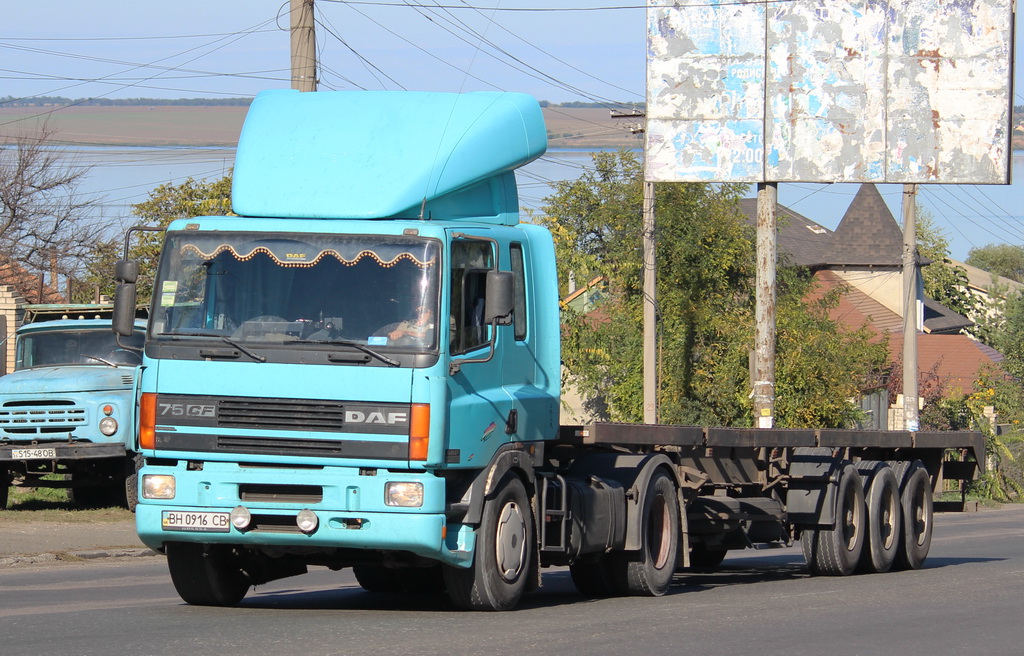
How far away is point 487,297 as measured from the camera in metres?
9.42

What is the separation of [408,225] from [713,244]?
29645 mm

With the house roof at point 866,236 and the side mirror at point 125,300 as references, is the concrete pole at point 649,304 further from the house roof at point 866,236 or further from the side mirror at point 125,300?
the house roof at point 866,236

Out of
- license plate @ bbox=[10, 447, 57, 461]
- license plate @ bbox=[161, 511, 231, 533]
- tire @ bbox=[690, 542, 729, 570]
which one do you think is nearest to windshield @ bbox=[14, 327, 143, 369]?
license plate @ bbox=[10, 447, 57, 461]

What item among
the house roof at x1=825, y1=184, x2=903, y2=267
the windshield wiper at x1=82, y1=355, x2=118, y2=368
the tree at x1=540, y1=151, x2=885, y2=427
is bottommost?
the windshield wiper at x1=82, y1=355, x2=118, y2=368

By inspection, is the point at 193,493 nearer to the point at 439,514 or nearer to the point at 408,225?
the point at 439,514

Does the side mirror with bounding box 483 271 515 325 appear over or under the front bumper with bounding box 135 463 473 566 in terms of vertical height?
over

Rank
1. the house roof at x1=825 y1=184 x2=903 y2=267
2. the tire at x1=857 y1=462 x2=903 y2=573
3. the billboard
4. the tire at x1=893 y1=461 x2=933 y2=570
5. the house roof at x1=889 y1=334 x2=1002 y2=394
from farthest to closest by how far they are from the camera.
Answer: the house roof at x1=825 y1=184 x2=903 y2=267, the house roof at x1=889 y1=334 x2=1002 y2=394, the billboard, the tire at x1=893 y1=461 x2=933 y2=570, the tire at x1=857 y1=462 x2=903 y2=573

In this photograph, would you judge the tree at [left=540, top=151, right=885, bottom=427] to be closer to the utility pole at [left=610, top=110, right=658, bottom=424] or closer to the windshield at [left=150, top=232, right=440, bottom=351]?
the utility pole at [left=610, top=110, right=658, bottom=424]

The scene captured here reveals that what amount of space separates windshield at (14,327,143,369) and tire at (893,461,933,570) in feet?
32.4

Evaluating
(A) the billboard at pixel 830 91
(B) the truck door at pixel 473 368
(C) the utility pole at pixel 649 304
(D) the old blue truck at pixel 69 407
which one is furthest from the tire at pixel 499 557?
Answer: (C) the utility pole at pixel 649 304

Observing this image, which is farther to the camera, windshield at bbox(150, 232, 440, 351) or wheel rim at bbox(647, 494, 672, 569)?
wheel rim at bbox(647, 494, 672, 569)

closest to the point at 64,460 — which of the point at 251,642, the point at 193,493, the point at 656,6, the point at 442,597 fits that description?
the point at 442,597

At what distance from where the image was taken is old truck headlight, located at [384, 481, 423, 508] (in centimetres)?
905

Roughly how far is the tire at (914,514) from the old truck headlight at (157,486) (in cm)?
905
